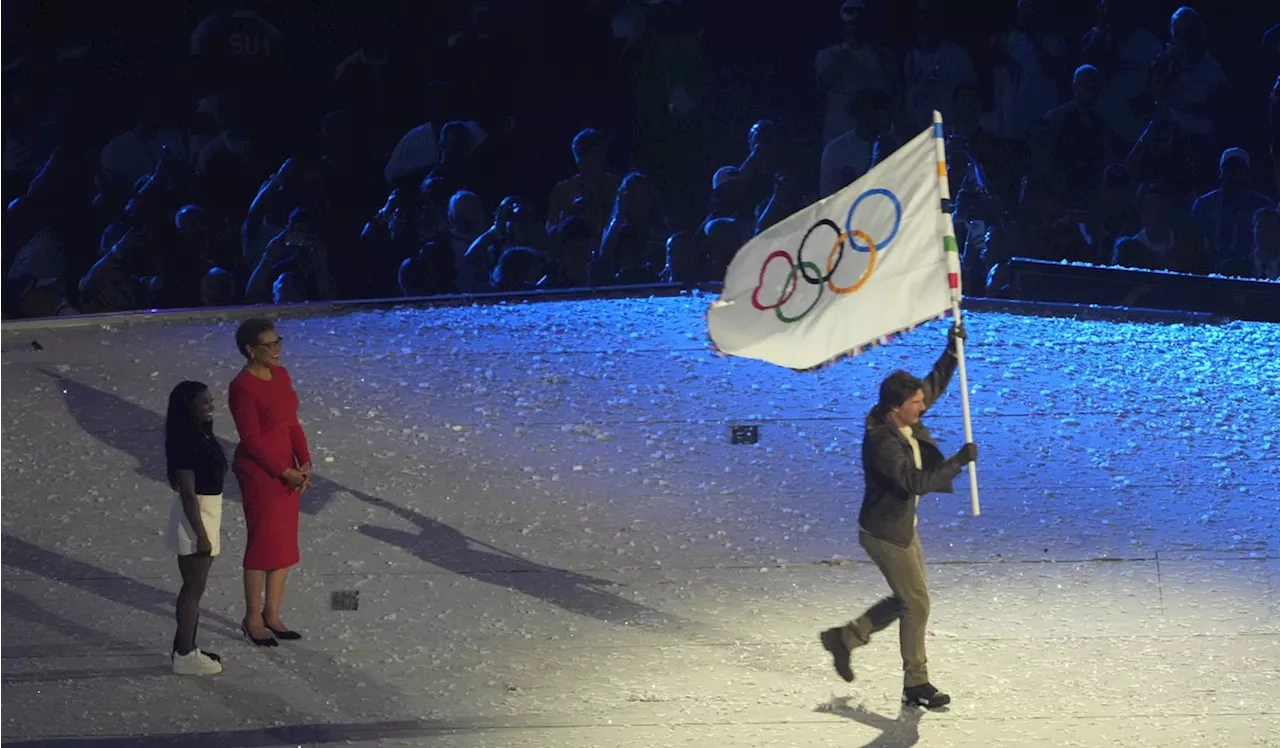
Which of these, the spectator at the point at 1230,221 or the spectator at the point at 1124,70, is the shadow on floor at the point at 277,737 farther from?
the spectator at the point at 1124,70


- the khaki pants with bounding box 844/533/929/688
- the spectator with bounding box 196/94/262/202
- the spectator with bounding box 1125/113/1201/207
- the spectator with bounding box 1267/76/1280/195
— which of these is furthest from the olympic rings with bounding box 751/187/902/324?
the spectator with bounding box 196/94/262/202

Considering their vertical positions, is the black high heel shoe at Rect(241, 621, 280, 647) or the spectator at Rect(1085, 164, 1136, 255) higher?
the spectator at Rect(1085, 164, 1136, 255)

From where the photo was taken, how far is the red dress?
773cm

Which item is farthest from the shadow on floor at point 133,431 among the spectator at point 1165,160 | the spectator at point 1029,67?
the spectator at point 1029,67

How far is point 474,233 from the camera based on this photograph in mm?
14852

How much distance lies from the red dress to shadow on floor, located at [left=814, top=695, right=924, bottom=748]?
2.44 m

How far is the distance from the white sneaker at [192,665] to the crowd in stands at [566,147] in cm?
728

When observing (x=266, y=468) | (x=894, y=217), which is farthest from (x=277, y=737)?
(x=894, y=217)

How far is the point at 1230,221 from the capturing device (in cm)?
1418

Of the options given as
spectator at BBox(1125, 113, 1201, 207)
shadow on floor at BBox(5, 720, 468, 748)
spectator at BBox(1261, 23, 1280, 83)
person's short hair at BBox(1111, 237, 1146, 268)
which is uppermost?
spectator at BBox(1261, 23, 1280, 83)

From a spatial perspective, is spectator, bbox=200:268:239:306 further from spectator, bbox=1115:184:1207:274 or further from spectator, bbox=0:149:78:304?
spectator, bbox=1115:184:1207:274

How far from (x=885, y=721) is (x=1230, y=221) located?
27.7 feet

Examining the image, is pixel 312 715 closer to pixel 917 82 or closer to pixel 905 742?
pixel 905 742

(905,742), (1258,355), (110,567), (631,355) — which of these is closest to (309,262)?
(631,355)
